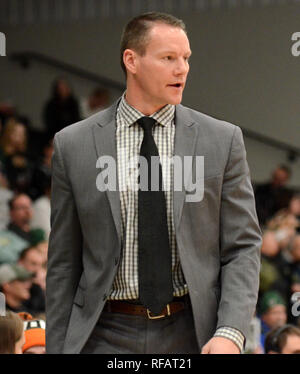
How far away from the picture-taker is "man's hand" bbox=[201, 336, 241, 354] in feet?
6.09

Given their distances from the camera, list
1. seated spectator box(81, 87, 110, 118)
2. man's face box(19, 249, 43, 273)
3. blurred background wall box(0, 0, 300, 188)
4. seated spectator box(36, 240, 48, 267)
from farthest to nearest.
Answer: blurred background wall box(0, 0, 300, 188) → seated spectator box(81, 87, 110, 118) → seated spectator box(36, 240, 48, 267) → man's face box(19, 249, 43, 273)

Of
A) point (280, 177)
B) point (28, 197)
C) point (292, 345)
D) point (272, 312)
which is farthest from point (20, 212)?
point (292, 345)

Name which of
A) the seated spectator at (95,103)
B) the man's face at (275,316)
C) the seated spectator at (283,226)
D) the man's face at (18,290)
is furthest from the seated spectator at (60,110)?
the man's face at (275,316)

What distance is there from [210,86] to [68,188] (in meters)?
5.09

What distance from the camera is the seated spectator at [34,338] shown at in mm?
2971

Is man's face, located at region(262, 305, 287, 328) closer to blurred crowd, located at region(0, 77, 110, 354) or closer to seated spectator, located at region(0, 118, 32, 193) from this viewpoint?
blurred crowd, located at region(0, 77, 110, 354)

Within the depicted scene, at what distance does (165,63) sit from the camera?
2047 millimetres

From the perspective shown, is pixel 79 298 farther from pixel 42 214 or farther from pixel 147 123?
pixel 42 214

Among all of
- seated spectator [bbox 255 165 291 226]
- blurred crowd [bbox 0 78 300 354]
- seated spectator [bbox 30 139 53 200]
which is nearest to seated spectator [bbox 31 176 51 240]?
blurred crowd [bbox 0 78 300 354]

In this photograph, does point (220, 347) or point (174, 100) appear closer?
point (220, 347)

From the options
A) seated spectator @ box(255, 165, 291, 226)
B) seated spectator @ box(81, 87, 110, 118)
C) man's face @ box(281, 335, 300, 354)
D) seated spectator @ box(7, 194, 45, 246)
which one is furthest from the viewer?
seated spectator @ box(81, 87, 110, 118)

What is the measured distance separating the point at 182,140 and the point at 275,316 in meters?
3.35

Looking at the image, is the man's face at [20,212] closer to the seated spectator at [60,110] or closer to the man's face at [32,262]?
the man's face at [32,262]

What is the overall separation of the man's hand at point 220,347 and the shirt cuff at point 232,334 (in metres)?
0.01
